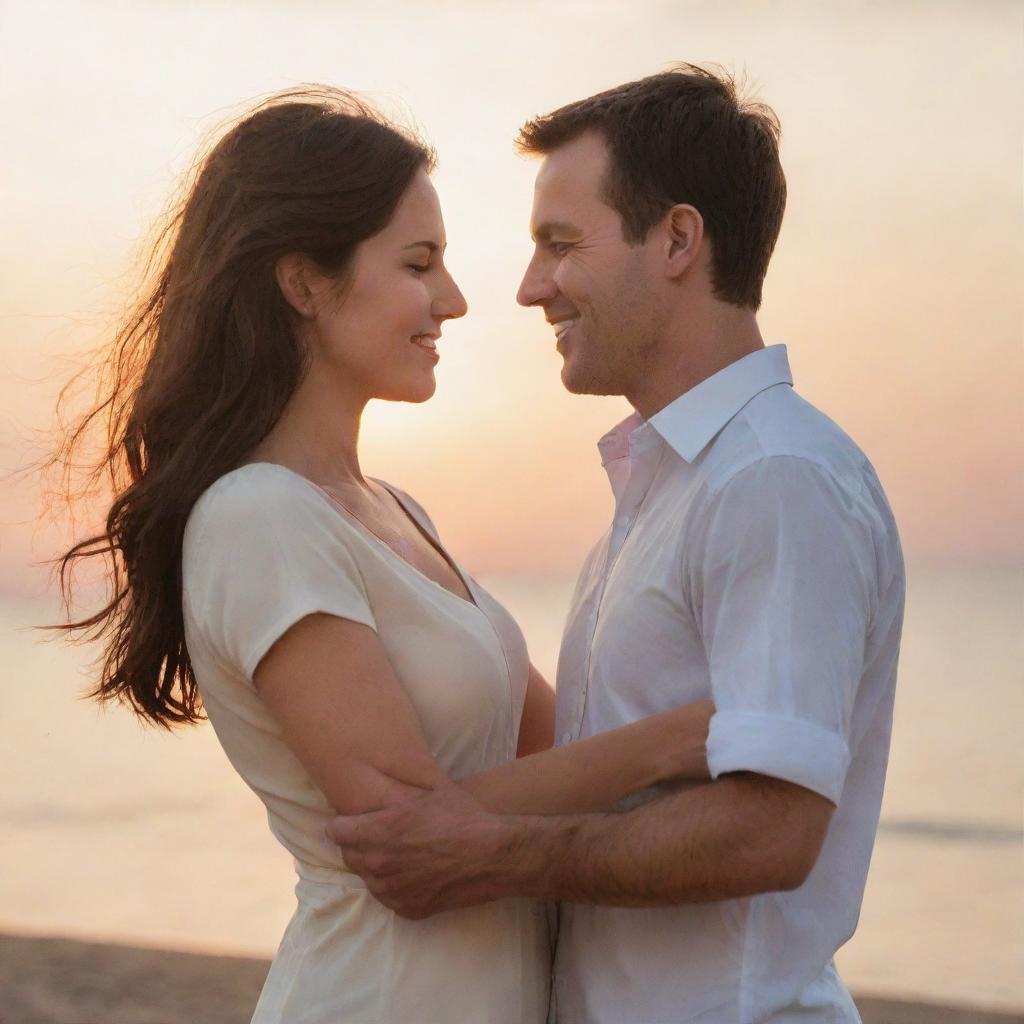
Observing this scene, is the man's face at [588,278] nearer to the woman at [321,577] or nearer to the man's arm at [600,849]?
the woman at [321,577]

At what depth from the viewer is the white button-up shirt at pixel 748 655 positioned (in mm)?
1885

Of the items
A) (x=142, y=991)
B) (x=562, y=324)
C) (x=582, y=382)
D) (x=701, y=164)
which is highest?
(x=701, y=164)

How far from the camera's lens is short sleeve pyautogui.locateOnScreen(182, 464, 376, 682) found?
2.09 metres

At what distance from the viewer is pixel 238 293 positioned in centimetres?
242

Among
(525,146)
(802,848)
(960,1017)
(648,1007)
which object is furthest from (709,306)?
(960,1017)

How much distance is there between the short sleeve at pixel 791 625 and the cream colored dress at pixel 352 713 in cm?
50

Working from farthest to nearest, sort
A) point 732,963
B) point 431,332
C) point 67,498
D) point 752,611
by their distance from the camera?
point 67,498 < point 431,332 < point 732,963 < point 752,611

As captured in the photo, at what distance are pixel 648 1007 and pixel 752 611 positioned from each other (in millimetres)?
628

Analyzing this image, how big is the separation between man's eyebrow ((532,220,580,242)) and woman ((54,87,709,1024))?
19 cm

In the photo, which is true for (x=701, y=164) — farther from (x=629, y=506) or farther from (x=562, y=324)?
(x=629, y=506)

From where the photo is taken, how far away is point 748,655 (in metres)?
1.89

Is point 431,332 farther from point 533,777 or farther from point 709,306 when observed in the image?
point 533,777

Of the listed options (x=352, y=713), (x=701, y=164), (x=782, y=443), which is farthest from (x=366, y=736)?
(x=701, y=164)

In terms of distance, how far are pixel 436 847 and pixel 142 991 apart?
559 centimetres
